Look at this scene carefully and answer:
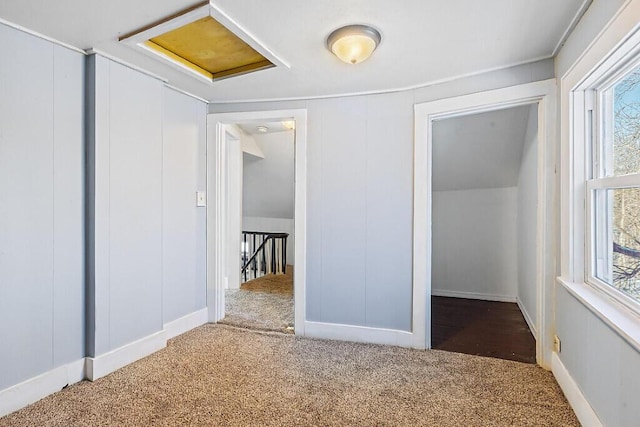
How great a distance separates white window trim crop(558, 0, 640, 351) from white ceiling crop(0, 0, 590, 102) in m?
0.29

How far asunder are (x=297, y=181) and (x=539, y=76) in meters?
1.87

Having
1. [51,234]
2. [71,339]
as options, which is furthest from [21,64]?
[71,339]

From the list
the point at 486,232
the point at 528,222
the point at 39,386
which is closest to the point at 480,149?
the point at 528,222

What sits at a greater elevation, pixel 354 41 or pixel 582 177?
pixel 354 41

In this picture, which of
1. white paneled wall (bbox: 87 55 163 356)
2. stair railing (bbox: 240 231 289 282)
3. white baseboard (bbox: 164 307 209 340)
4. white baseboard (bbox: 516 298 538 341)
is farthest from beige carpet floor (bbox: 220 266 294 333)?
white baseboard (bbox: 516 298 538 341)

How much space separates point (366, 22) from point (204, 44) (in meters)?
1.01

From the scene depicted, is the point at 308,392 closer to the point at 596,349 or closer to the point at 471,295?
the point at 596,349

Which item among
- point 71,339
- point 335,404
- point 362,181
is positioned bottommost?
point 335,404

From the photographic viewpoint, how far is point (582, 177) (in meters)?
1.94

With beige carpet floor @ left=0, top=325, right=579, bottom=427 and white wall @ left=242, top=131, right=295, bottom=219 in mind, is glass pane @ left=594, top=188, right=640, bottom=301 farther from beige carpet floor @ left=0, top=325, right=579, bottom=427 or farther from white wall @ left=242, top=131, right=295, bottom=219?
white wall @ left=242, top=131, right=295, bottom=219

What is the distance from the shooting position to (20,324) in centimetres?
191

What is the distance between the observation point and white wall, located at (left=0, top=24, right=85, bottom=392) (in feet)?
6.09

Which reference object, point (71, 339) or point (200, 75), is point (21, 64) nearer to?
point (200, 75)

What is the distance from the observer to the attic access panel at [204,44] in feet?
5.87
